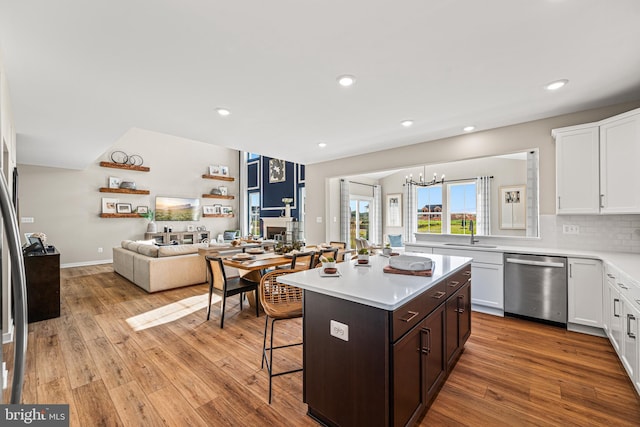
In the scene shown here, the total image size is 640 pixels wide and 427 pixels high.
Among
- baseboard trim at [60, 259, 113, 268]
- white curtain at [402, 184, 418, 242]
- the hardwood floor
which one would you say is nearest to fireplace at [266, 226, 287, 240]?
white curtain at [402, 184, 418, 242]

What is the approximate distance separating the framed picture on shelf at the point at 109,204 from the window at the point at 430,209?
8.02 m

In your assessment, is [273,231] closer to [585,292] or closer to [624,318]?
[585,292]

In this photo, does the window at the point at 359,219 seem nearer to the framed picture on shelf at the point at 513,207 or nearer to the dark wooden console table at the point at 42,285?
the framed picture on shelf at the point at 513,207

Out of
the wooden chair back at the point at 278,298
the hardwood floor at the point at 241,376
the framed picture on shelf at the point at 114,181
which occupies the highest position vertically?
the framed picture on shelf at the point at 114,181

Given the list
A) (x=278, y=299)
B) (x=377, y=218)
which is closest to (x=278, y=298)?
(x=278, y=299)

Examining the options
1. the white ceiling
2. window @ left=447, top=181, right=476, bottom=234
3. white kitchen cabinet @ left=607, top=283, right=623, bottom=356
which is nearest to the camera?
the white ceiling

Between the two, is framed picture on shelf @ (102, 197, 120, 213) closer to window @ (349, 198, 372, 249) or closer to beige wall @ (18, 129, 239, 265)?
beige wall @ (18, 129, 239, 265)

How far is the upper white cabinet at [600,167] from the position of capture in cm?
284

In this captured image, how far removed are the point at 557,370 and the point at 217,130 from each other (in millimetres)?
4629

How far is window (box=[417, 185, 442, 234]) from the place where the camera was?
730 centimetres

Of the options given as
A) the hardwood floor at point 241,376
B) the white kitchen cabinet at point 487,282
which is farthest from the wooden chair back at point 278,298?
the white kitchen cabinet at point 487,282

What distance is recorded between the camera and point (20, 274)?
793mm

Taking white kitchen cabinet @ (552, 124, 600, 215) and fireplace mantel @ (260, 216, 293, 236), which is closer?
white kitchen cabinet @ (552, 124, 600, 215)

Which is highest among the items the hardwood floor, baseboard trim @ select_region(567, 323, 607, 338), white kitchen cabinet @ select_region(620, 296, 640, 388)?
white kitchen cabinet @ select_region(620, 296, 640, 388)
